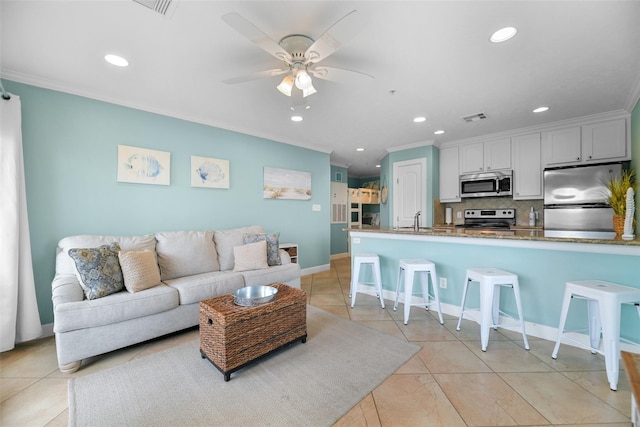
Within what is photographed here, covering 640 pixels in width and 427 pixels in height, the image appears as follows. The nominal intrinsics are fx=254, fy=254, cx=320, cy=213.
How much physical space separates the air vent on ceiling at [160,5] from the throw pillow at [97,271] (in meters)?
2.04

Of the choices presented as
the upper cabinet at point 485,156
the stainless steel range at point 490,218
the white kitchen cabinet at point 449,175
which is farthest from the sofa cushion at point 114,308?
the upper cabinet at point 485,156

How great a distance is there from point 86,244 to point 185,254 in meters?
0.88

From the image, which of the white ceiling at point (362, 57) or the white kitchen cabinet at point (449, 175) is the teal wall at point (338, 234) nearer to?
the white kitchen cabinet at point (449, 175)

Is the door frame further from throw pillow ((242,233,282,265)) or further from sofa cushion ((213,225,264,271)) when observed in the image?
sofa cushion ((213,225,264,271))

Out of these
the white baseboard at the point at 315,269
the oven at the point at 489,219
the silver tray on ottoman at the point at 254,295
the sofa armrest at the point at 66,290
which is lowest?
the white baseboard at the point at 315,269

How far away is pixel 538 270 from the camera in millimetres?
2400

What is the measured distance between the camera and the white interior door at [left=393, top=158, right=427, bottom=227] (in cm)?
488

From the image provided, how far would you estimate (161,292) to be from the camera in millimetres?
2352

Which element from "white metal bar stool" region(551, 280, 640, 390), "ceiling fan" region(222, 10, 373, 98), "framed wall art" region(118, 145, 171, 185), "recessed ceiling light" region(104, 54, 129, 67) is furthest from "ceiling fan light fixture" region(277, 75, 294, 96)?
"white metal bar stool" region(551, 280, 640, 390)

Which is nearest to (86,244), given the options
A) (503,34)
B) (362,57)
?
(362,57)

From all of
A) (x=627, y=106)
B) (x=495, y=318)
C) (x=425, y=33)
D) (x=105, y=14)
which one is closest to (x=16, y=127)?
(x=105, y=14)

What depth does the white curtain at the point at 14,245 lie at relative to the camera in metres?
2.17

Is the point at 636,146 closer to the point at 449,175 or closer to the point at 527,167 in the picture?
the point at 527,167

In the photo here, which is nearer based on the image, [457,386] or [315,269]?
[457,386]
